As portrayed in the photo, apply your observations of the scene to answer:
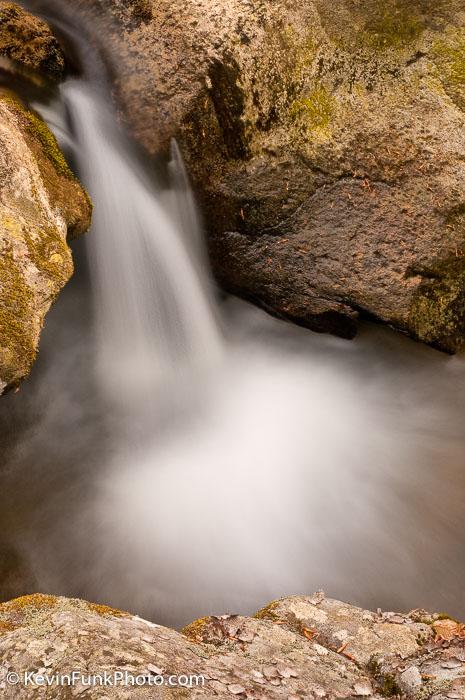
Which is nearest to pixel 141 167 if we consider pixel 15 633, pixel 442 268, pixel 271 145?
pixel 271 145

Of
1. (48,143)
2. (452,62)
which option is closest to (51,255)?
(48,143)

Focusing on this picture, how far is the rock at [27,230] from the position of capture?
3.19m

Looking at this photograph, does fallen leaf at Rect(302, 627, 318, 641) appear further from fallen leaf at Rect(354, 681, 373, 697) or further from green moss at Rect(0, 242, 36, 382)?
green moss at Rect(0, 242, 36, 382)

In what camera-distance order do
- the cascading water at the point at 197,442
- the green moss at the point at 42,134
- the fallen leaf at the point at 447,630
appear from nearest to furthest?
the fallen leaf at the point at 447,630 → the cascading water at the point at 197,442 → the green moss at the point at 42,134

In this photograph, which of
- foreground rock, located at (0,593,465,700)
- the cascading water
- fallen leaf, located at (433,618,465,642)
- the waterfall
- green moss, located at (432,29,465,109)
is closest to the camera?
foreground rock, located at (0,593,465,700)

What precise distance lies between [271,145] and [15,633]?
4.03 metres

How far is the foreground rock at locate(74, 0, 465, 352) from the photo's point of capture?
15.2 ft

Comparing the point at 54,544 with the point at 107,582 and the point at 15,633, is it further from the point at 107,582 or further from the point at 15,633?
the point at 15,633

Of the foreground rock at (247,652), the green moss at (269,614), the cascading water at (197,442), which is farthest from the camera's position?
the cascading water at (197,442)

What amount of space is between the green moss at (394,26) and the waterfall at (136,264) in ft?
6.00

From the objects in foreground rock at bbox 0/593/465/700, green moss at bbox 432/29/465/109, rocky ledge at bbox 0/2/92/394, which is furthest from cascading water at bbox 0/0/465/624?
green moss at bbox 432/29/465/109

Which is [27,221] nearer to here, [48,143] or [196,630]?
[48,143]

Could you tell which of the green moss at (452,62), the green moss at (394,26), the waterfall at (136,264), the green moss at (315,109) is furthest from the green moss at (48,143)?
the green moss at (452,62)

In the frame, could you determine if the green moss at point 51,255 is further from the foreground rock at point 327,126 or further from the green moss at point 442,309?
the green moss at point 442,309
